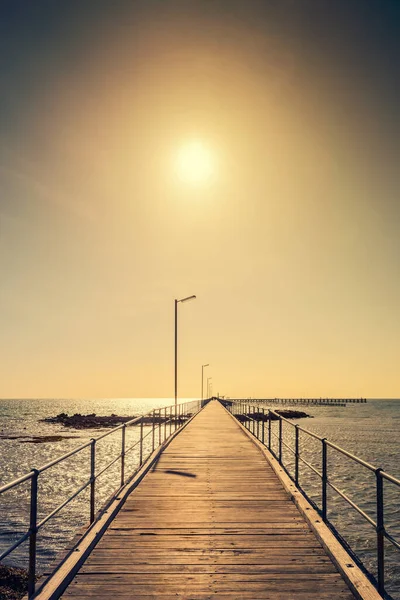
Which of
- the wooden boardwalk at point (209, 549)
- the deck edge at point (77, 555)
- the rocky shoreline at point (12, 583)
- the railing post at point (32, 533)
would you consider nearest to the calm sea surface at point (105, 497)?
the rocky shoreline at point (12, 583)

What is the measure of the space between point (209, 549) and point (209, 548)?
36 mm

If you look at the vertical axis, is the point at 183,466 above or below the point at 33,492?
below

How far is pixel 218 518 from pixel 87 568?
264 cm

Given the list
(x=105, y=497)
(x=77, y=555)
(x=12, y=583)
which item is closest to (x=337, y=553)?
(x=77, y=555)

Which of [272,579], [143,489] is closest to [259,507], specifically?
[143,489]

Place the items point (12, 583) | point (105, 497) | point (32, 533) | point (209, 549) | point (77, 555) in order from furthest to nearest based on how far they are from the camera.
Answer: point (105, 497) < point (12, 583) < point (209, 549) < point (77, 555) < point (32, 533)

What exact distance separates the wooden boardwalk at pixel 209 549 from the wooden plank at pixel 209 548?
0.01m

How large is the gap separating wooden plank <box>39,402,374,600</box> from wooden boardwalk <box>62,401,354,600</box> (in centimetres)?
1

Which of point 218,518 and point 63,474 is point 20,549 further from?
point 63,474

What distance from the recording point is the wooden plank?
4.83 meters

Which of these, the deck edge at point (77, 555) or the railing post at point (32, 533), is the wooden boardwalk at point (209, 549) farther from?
the railing post at point (32, 533)

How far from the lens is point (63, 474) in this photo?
26.2 m

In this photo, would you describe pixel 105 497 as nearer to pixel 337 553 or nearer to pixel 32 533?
pixel 337 553

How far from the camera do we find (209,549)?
Result: 19.8ft
